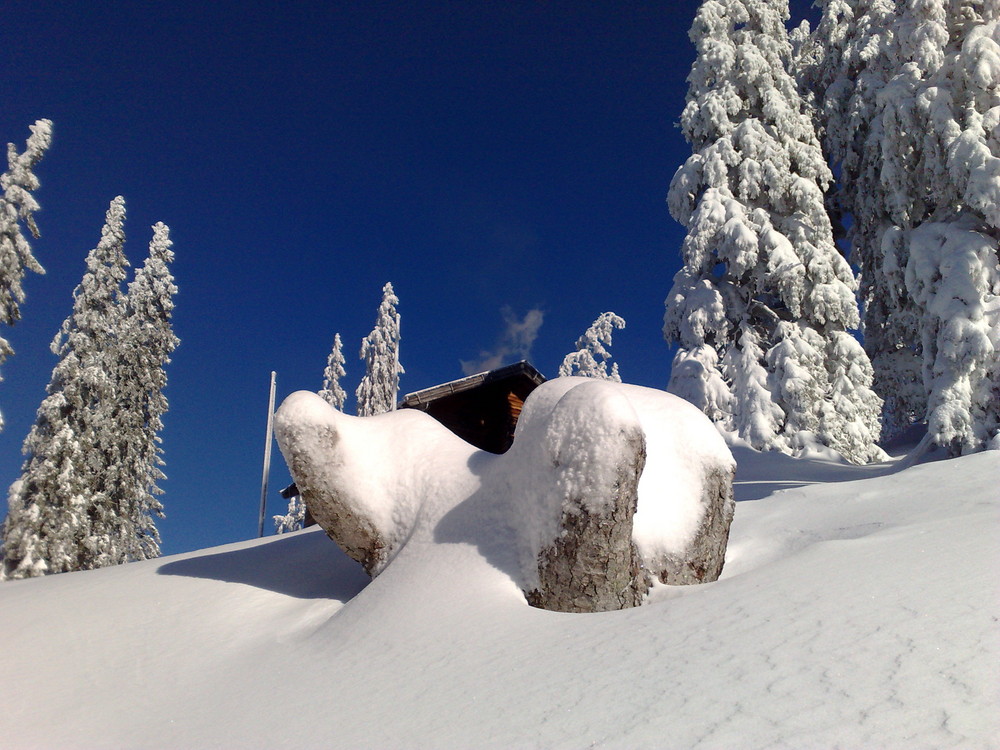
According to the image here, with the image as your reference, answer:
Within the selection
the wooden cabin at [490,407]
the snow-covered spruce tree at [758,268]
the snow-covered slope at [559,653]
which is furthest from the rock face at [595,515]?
the snow-covered spruce tree at [758,268]

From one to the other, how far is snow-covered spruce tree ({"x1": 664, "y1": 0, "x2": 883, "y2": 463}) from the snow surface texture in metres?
9.95

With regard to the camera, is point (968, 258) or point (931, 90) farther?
point (931, 90)

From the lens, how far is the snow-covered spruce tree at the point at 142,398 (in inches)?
768

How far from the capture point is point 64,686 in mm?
6246

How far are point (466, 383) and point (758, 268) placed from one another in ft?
33.1

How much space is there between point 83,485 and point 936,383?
22.0 metres

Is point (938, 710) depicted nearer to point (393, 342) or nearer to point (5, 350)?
point (5, 350)

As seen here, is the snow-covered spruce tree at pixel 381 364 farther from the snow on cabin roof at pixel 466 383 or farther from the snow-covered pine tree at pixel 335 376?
the snow on cabin roof at pixel 466 383

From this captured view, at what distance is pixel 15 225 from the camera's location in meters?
16.5

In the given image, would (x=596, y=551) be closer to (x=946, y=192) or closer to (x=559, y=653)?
(x=559, y=653)

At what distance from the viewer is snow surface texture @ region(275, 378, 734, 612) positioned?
571 cm

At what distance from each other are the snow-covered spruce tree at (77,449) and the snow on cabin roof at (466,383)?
1127 centimetres

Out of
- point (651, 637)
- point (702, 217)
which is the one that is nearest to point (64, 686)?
point (651, 637)

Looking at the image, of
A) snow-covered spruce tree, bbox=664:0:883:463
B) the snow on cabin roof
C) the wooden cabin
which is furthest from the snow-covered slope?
snow-covered spruce tree, bbox=664:0:883:463
